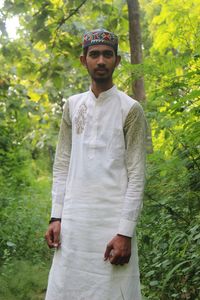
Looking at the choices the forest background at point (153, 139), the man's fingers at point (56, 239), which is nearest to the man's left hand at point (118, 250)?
the man's fingers at point (56, 239)

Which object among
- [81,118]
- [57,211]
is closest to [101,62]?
[81,118]

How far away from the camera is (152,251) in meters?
3.57

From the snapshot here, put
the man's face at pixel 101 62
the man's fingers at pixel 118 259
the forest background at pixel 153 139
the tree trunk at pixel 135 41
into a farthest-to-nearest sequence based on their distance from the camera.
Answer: the tree trunk at pixel 135 41 → the forest background at pixel 153 139 → the man's face at pixel 101 62 → the man's fingers at pixel 118 259

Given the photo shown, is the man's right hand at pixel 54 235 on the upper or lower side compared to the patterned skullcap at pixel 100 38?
lower

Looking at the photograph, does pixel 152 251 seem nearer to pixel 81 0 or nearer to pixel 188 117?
pixel 188 117

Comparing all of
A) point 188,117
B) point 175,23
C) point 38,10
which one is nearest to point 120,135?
point 188,117

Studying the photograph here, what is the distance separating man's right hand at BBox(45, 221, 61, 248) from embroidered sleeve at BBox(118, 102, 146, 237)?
1.20 ft

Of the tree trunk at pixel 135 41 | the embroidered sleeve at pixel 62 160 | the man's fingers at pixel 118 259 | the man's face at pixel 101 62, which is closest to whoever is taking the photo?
the man's fingers at pixel 118 259

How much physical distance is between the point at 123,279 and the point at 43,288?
2.83 m

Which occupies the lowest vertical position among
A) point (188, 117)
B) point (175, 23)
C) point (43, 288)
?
point (43, 288)

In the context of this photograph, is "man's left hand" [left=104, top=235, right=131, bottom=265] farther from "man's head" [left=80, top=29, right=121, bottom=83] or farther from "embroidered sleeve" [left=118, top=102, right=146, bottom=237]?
"man's head" [left=80, top=29, right=121, bottom=83]

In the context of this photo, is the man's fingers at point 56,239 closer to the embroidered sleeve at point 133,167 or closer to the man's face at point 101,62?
the embroidered sleeve at point 133,167

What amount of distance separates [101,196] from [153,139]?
284cm

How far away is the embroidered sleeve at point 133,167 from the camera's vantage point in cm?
222
